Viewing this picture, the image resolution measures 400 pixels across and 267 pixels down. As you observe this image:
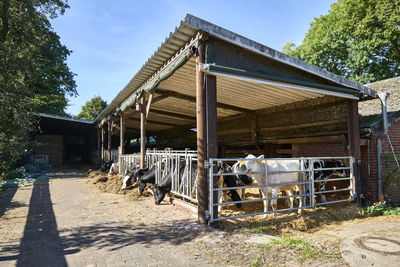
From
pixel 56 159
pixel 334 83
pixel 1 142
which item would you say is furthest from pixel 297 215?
pixel 56 159

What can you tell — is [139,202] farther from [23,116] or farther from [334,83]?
[334,83]

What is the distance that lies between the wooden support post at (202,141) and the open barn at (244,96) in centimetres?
2

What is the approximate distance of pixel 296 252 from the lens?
3.58m

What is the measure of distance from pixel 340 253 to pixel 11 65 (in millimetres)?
10254

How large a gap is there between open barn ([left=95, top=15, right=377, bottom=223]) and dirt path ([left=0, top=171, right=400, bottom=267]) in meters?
0.88

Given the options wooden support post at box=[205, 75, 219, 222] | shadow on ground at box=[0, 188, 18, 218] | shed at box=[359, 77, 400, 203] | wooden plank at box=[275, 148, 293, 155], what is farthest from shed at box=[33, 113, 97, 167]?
shed at box=[359, 77, 400, 203]

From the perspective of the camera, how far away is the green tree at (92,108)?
147ft

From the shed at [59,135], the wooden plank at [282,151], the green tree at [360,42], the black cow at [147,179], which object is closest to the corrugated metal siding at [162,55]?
the black cow at [147,179]

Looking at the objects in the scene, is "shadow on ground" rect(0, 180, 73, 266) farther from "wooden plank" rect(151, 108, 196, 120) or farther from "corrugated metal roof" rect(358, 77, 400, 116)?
"corrugated metal roof" rect(358, 77, 400, 116)

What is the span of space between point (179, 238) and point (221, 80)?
4.42 metres

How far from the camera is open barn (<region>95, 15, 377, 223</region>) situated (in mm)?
4824

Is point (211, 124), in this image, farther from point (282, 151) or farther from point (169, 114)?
point (169, 114)

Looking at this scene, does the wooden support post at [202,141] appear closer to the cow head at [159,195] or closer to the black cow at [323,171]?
the cow head at [159,195]

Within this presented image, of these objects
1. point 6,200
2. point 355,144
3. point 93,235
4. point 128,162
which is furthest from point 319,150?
point 6,200
